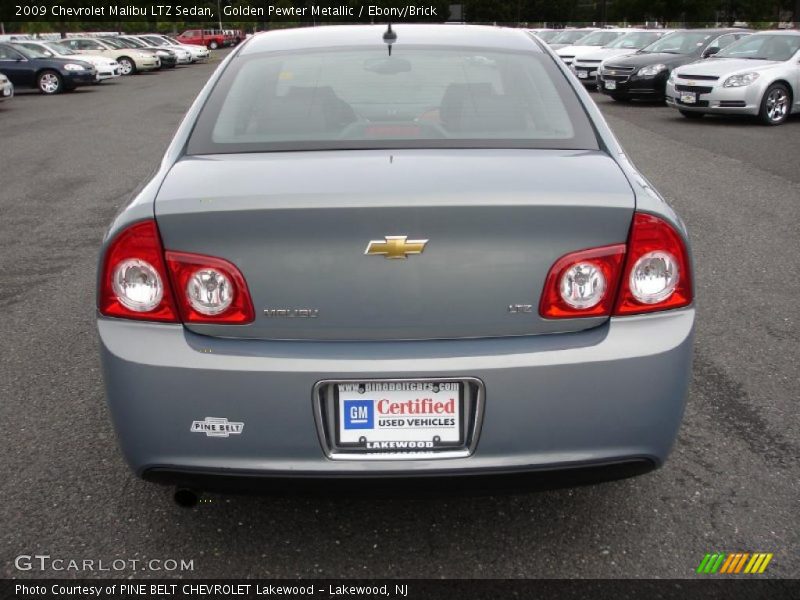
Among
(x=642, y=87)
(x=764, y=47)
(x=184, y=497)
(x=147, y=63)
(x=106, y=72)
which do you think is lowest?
(x=147, y=63)

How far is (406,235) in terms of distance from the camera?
2.23 metres

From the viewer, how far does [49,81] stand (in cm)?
2388

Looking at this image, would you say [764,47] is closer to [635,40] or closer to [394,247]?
[635,40]

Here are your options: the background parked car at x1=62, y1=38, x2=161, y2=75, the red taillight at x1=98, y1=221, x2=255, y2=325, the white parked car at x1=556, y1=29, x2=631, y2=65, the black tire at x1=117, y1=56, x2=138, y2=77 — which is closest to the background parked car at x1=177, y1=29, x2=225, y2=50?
the background parked car at x1=62, y1=38, x2=161, y2=75

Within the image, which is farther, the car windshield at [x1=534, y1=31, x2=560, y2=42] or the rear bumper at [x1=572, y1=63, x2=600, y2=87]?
the car windshield at [x1=534, y1=31, x2=560, y2=42]

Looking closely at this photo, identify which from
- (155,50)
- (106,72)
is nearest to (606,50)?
(106,72)

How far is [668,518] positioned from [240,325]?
156 cm

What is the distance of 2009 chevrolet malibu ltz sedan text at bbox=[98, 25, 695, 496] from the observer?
7.38ft

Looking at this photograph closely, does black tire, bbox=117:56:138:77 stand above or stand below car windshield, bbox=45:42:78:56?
below

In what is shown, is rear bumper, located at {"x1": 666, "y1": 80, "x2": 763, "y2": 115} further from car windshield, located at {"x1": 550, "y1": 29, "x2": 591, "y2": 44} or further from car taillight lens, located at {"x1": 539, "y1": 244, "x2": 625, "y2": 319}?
car windshield, located at {"x1": 550, "y1": 29, "x2": 591, "y2": 44}

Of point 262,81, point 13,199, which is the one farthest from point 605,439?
point 13,199

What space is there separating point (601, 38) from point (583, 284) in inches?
946

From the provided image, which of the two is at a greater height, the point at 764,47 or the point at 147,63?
the point at 764,47

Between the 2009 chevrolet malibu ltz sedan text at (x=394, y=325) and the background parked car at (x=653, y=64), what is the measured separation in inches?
640
